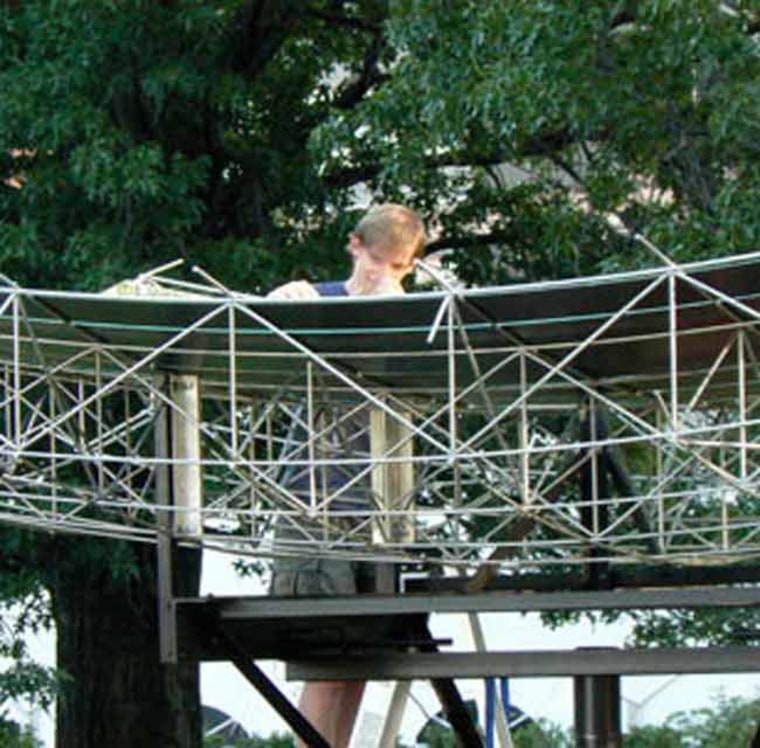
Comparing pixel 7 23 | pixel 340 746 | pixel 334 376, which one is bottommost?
pixel 340 746

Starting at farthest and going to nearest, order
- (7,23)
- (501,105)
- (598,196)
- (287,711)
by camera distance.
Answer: (7,23) → (598,196) → (501,105) → (287,711)

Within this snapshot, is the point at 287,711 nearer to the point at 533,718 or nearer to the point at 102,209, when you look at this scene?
the point at 102,209

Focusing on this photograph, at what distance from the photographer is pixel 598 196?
17062mm

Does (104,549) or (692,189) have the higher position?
(692,189)

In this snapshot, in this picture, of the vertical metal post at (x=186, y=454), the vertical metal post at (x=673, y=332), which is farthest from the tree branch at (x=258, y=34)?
the vertical metal post at (x=673, y=332)

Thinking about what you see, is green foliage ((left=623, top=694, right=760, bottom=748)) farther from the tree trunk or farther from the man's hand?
the man's hand

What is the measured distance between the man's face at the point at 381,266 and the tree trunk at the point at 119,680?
942cm

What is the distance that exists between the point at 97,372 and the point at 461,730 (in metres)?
2.91

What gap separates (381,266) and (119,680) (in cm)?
1025

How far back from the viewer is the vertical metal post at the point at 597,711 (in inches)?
454

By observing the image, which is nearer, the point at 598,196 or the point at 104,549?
the point at 598,196

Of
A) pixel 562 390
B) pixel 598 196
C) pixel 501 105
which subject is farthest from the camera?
pixel 598 196

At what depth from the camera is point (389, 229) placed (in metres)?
11.0

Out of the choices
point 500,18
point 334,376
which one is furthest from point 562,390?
point 500,18
